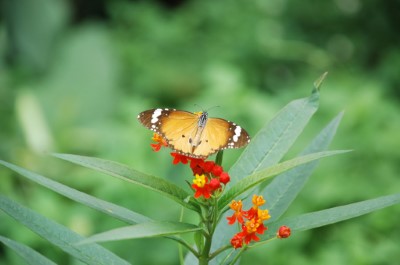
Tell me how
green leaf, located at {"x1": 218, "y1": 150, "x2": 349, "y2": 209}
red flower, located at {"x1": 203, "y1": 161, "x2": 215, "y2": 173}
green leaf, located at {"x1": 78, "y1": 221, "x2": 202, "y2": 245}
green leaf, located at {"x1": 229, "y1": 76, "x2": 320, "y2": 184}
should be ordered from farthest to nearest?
green leaf, located at {"x1": 229, "y1": 76, "x2": 320, "y2": 184} < red flower, located at {"x1": 203, "y1": 161, "x2": 215, "y2": 173} < green leaf, located at {"x1": 218, "y1": 150, "x2": 349, "y2": 209} < green leaf, located at {"x1": 78, "y1": 221, "x2": 202, "y2": 245}

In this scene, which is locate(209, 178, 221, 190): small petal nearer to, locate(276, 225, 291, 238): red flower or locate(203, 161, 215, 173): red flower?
locate(203, 161, 215, 173): red flower

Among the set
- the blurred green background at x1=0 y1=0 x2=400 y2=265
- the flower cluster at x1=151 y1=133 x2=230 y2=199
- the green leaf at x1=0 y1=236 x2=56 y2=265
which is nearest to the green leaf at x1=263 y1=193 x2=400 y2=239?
the flower cluster at x1=151 y1=133 x2=230 y2=199

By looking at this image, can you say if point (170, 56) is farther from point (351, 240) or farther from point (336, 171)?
point (351, 240)

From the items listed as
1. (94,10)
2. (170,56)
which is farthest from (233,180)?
(94,10)

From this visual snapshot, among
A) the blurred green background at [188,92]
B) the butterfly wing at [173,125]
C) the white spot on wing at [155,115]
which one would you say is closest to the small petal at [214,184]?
the butterfly wing at [173,125]

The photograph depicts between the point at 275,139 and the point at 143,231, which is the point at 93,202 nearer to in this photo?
the point at 143,231

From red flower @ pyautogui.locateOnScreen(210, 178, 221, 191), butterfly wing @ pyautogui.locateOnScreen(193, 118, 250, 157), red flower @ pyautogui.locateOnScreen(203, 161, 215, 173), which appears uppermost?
butterfly wing @ pyautogui.locateOnScreen(193, 118, 250, 157)

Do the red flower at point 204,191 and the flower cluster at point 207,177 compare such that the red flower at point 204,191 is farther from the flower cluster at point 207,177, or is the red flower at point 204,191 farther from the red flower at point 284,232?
the red flower at point 284,232
